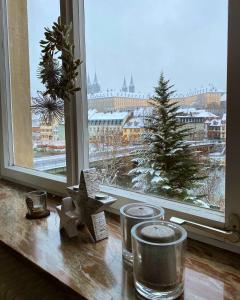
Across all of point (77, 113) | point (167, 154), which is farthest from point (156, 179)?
point (77, 113)

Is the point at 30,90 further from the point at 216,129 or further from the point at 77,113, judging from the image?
the point at 216,129

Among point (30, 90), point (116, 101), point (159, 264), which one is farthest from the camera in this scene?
point (30, 90)

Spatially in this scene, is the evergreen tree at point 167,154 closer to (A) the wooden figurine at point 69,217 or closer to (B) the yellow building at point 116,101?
(B) the yellow building at point 116,101

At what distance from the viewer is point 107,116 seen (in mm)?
1125

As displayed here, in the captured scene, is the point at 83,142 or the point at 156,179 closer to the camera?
the point at 156,179

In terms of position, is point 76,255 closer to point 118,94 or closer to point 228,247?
point 228,247

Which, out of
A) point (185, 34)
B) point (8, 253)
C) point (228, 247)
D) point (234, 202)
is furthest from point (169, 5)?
point (8, 253)

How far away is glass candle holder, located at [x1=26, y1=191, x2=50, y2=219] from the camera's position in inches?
44.0

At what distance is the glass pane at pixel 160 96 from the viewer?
0.84 m

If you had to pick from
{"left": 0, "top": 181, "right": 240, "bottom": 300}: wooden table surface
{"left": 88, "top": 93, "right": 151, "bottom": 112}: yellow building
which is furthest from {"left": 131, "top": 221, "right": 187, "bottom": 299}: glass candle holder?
{"left": 88, "top": 93, "right": 151, "bottom": 112}: yellow building

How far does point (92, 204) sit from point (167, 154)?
29 centimetres

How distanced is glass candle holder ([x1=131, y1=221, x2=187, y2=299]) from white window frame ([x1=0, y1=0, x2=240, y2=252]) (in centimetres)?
23

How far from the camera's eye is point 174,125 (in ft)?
3.03

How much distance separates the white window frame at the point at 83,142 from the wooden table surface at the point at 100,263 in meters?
0.08
